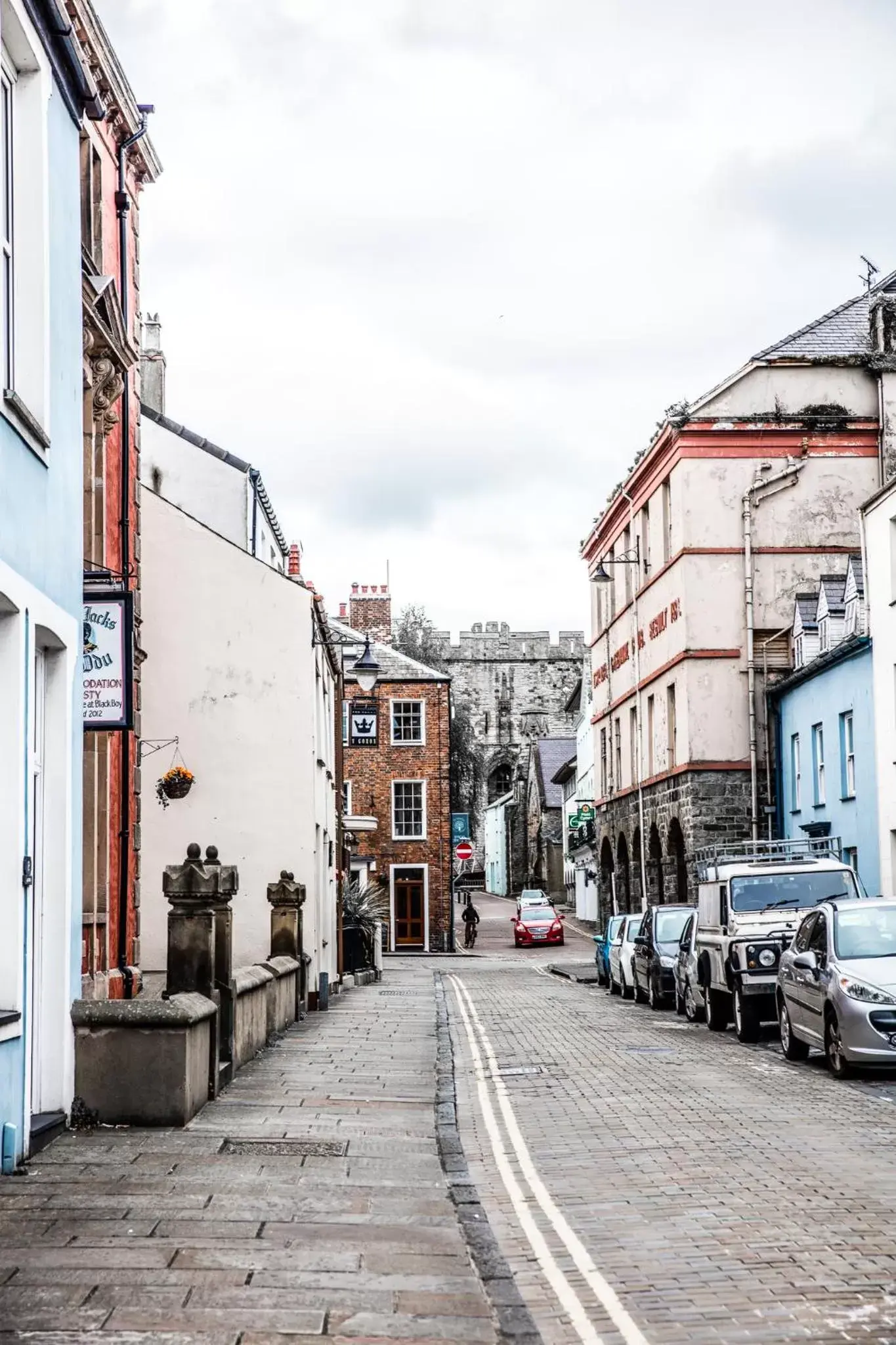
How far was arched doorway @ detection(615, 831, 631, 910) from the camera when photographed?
4838 cm

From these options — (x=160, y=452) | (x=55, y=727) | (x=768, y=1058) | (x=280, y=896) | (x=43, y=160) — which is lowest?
(x=768, y=1058)

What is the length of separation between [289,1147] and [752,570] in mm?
29792

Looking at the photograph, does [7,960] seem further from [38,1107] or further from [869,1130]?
[869,1130]

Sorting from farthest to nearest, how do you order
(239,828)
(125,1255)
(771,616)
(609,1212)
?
1. (771,616)
2. (239,828)
3. (609,1212)
4. (125,1255)

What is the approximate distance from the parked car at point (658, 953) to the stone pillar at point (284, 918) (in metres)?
7.05

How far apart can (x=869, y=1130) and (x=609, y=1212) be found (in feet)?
12.3

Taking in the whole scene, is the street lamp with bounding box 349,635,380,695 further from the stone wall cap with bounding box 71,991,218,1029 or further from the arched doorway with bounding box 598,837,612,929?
the arched doorway with bounding box 598,837,612,929

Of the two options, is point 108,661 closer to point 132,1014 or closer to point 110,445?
point 132,1014

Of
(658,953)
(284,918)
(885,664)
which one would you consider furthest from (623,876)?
(284,918)

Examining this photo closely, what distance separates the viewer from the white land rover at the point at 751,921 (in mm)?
19781

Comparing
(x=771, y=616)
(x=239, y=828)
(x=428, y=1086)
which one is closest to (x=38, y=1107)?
(x=428, y=1086)

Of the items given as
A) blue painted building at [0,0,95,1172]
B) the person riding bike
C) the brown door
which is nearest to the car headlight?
blue painted building at [0,0,95,1172]

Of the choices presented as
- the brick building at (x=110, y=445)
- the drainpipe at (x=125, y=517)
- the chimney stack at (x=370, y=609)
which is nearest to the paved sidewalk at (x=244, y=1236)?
the brick building at (x=110, y=445)

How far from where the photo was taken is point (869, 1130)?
38.2 feet
